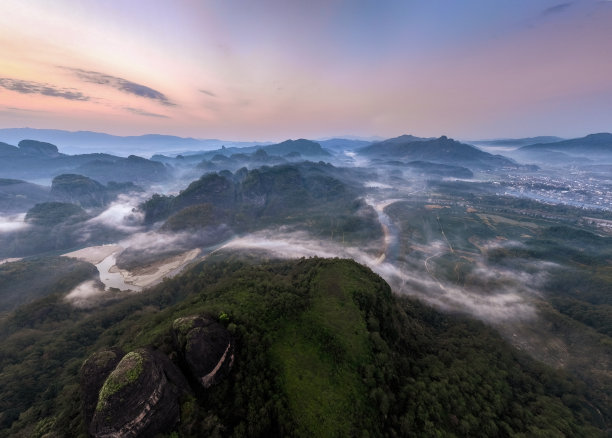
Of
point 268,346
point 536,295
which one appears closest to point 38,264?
point 268,346

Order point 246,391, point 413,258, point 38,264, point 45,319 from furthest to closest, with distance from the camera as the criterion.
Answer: point 413,258, point 38,264, point 45,319, point 246,391

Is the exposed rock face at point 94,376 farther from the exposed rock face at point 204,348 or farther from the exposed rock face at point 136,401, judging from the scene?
the exposed rock face at point 204,348

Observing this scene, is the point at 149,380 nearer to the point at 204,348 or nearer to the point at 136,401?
the point at 136,401

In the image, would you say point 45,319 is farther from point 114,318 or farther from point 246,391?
point 246,391

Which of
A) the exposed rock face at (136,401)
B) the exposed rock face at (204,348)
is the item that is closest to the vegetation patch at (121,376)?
the exposed rock face at (136,401)

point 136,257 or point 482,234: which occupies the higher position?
point 482,234

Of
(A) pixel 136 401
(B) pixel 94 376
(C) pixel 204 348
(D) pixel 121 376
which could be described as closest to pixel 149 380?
(A) pixel 136 401
